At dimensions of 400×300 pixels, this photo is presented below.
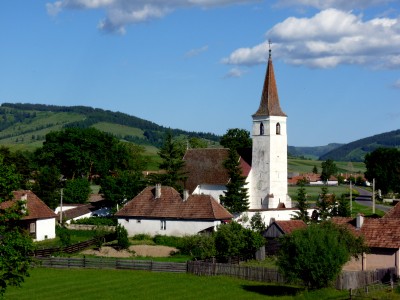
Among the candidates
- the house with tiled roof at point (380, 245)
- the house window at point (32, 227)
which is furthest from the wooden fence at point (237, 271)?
the house window at point (32, 227)

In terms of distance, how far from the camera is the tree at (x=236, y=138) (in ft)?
337

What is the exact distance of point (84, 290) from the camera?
41156 mm

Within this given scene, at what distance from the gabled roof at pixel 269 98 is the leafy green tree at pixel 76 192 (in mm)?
23673

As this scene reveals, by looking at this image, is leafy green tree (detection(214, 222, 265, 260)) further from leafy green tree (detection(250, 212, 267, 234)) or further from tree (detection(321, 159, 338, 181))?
tree (detection(321, 159, 338, 181))

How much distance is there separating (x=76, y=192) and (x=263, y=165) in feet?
77.9

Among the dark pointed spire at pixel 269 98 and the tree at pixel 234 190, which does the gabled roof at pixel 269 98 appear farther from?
the tree at pixel 234 190

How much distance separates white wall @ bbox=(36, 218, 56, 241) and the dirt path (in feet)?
27.6

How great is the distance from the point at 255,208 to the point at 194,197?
1582 cm

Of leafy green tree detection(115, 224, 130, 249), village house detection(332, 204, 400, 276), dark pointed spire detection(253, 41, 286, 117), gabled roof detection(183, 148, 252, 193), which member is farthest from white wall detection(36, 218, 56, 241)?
village house detection(332, 204, 400, 276)

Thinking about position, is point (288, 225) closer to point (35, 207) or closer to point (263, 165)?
point (35, 207)

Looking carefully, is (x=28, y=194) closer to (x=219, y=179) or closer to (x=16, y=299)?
(x=219, y=179)

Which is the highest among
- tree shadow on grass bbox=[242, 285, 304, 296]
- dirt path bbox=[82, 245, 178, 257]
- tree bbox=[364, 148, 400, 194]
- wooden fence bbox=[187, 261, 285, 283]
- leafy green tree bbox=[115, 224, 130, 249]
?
tree bbox=[364, 148, 400, 194]

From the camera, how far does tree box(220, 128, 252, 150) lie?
4040 inches

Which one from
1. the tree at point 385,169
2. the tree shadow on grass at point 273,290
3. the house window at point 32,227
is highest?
the tree at point 385,169
